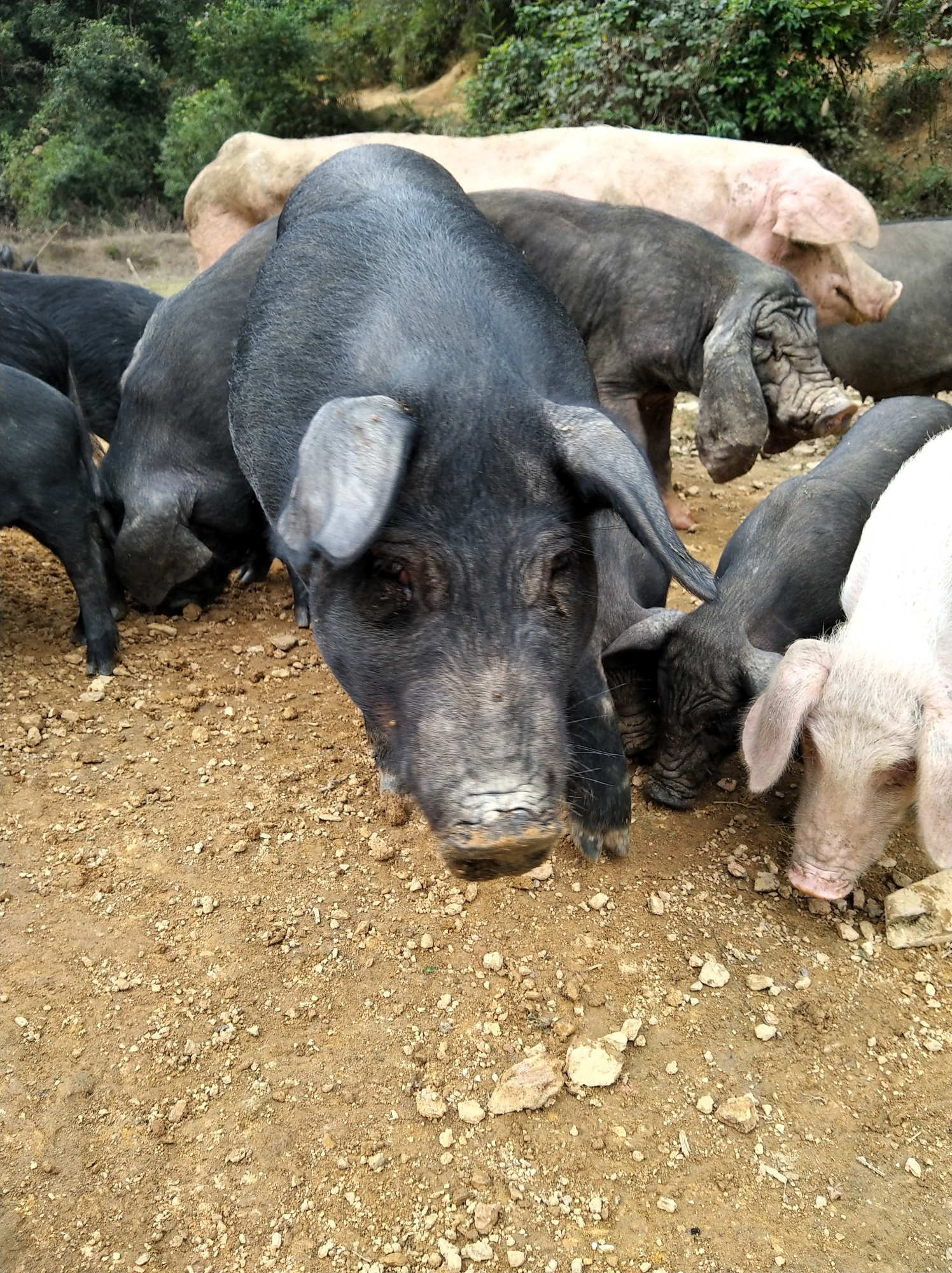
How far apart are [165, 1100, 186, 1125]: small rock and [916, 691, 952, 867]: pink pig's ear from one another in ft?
7.66

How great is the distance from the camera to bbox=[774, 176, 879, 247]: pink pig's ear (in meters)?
6.28

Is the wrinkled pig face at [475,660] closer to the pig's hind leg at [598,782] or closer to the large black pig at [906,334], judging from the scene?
the pig's hind leg at [598,782]

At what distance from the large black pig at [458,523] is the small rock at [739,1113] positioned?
1012mm

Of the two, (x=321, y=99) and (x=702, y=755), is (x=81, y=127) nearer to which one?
(x=321, y=99)

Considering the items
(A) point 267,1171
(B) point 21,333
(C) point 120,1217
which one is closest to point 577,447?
(A) point 267,1171

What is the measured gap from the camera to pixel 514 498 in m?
2.34

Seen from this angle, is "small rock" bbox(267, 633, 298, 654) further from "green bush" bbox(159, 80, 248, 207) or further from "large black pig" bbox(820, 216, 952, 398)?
"green bush" bbox(159, 80, 248, 207)

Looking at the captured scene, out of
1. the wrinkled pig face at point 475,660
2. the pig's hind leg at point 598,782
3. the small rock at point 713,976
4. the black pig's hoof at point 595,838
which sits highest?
the wrinkled pig face at point 475,660

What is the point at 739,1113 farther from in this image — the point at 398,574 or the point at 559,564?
the point at 398,574

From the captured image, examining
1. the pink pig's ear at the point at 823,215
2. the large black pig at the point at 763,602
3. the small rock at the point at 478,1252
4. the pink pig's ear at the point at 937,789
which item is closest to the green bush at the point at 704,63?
the pink pig's ear at the point at 823,215

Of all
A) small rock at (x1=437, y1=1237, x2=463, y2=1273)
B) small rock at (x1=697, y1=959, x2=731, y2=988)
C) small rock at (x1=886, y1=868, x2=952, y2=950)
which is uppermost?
small rock at (x1=437, y1=1237, x2=463, y2=1273)

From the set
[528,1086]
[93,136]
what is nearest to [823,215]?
[528,1086]

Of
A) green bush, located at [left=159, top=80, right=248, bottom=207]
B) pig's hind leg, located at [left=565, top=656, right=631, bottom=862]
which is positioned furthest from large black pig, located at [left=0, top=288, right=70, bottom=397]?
green bush, located at [left=159, top=80, right=248, bottom=207]

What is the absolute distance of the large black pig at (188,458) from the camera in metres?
5.04
